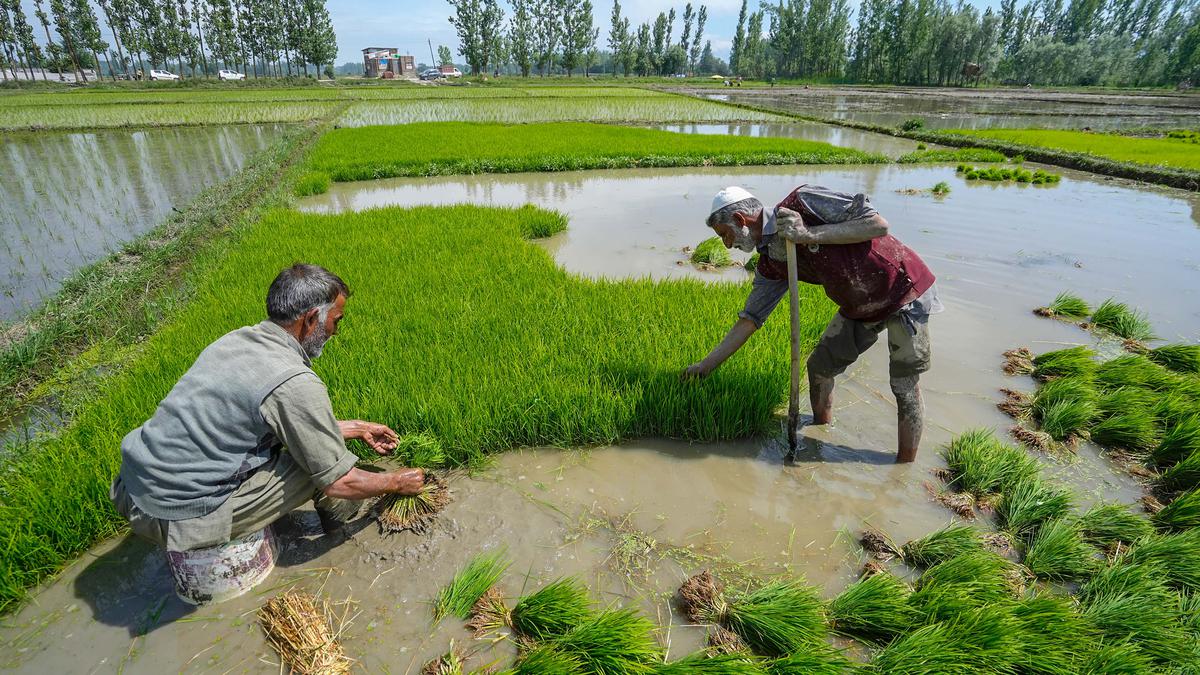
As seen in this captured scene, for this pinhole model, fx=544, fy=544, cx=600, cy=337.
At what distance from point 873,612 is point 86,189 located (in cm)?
1233

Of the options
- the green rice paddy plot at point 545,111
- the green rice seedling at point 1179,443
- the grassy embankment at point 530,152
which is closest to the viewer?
the green rice seedling at point 1179,443

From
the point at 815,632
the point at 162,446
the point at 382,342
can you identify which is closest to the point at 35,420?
the point at 382,342

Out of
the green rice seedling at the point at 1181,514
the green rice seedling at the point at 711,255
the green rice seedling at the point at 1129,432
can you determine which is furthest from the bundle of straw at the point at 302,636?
the green rice seedling at the point at 711,255

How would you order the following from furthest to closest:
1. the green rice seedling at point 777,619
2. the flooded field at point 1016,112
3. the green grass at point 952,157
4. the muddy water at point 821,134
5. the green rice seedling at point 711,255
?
the flooded field at point 1016,112 < the muddy water at point 821,134 < the green grass at point 952,157 < the green rice seedling at point 711,255 < the green rice seedling at point 777,619

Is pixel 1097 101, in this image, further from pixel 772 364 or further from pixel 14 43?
pixel 14 43

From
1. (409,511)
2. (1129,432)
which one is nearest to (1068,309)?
(1129,432)

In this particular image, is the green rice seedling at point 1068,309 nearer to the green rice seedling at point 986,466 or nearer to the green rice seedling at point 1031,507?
the green rice seedling at point 986,466

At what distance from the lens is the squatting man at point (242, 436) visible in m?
1.67

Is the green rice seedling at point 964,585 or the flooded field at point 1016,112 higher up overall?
the flooded field at point 1016,112

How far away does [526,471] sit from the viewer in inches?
109

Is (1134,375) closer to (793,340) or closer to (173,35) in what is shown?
(793,340)

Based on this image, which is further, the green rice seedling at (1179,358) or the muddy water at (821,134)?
the muddy water at (821,134)

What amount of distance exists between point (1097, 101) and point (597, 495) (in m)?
38.7

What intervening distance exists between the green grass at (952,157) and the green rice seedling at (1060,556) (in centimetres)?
1177
